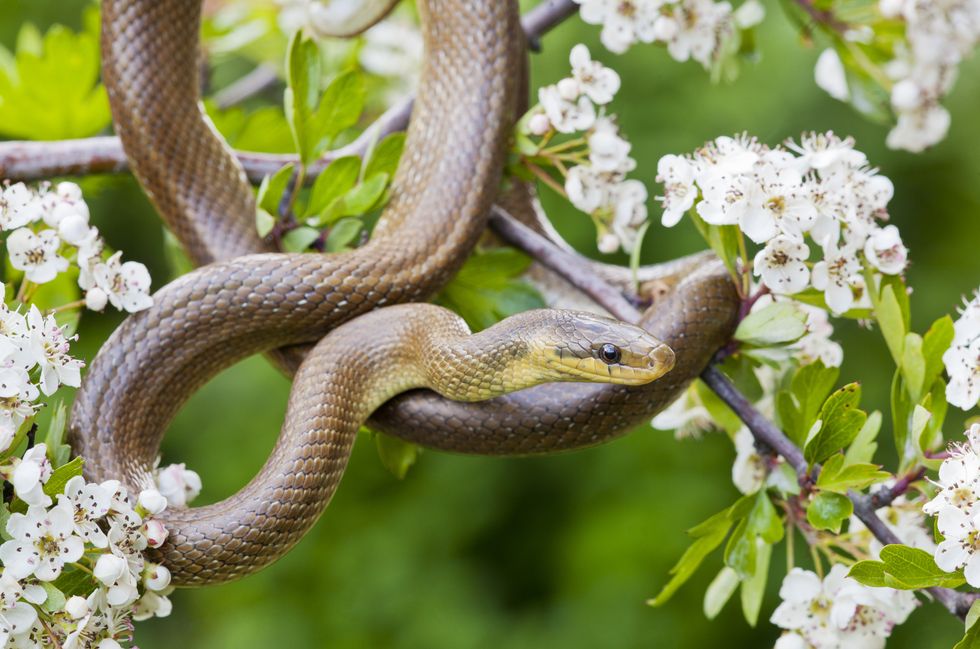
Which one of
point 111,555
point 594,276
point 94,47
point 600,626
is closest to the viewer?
point 111,555

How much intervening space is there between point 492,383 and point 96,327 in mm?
3671

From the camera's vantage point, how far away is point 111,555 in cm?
→ 129

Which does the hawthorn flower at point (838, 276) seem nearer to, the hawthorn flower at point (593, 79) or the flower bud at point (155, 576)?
the hawthorn flower at point (593, 79)

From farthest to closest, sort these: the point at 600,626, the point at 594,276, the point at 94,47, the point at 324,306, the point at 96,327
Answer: the point at 96,327 < the point at 600,626 < the point at 94,47 < the point at 594,276 < the point at 324,306

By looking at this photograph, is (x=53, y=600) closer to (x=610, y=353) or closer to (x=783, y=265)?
(x=610, y=353)

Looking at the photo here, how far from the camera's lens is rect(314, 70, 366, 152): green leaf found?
1801mm

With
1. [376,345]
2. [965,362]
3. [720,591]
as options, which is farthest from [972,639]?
[376,345]

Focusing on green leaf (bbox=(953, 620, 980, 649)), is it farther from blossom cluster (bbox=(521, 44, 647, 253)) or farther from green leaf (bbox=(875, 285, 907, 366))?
blossom cluster (bbox=(521, 44, 647, 253))

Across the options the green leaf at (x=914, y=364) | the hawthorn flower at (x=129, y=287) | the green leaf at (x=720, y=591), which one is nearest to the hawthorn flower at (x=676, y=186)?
the green leaf at (x=914, y=364)

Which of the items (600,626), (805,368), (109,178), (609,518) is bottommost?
(600,626)

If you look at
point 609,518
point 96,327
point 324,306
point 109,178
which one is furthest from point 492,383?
point 96,327

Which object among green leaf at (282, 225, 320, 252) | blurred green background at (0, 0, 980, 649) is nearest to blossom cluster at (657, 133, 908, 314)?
green leaf at (282, 225, 320, 252)

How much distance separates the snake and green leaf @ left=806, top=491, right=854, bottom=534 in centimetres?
28

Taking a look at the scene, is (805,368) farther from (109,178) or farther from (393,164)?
(109,178)
